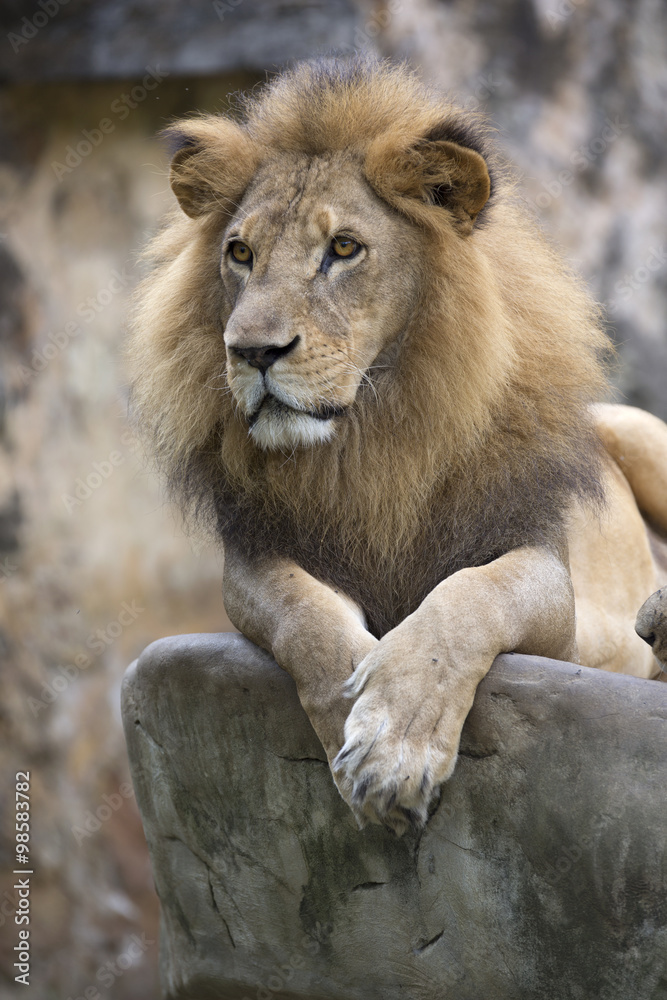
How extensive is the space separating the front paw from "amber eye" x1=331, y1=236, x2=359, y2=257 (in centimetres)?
98

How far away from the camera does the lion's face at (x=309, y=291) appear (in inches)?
95.9

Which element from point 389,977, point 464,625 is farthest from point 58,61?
point 389,977

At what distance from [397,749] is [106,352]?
4804mm

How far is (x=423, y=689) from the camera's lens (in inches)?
84.4

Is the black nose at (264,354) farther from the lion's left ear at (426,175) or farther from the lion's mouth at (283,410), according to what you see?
the lion's left ear at (426,175)

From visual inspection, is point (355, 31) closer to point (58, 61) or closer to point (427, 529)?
point (58, 61)

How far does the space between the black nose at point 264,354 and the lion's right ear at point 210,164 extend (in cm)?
62

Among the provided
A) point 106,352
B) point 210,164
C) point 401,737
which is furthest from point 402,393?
point 106,352

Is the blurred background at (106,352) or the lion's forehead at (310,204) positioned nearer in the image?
the lion's forehead at (310,204)

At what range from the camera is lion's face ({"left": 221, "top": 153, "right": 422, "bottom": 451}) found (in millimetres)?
2436

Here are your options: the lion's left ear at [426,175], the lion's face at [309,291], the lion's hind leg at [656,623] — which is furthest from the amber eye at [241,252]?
the lion's hind leg at [656,623]

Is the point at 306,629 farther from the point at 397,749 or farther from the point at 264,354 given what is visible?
the point at 264,354

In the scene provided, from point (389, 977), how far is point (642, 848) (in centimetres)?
73

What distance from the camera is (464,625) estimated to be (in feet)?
7.46
